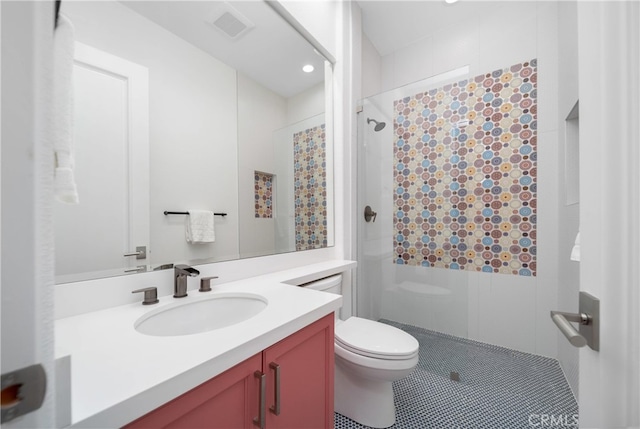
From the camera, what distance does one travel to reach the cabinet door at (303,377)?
739 millimetres

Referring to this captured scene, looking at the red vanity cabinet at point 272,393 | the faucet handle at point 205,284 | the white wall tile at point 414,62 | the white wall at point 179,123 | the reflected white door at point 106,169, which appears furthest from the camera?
the white wall tile at point 414,62

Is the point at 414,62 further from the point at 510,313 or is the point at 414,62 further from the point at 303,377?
the point at 303,377

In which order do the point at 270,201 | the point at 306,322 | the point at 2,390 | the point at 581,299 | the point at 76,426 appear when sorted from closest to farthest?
the point at 2,390 < the point at 76,426 < the point at 581,299 < the point at 306,322 < the point at 270,201

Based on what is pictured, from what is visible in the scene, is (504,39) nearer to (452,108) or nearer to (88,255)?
(452,108)

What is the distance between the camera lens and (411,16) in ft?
7.01

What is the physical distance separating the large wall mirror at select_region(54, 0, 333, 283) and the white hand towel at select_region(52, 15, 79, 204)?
705 mm

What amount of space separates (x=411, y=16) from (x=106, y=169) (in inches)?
94.2

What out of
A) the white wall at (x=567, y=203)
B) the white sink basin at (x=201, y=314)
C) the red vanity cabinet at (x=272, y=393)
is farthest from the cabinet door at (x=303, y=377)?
the white wall at (x=567, y=203)

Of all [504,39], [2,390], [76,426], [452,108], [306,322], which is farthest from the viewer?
[504,39]

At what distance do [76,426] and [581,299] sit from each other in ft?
2.85

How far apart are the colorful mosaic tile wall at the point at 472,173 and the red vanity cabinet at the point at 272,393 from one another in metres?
1.39

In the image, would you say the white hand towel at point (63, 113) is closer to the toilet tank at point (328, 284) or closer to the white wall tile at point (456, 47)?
the toilet tank at point (328, 284)

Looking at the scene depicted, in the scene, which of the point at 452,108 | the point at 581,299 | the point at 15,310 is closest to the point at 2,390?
the point at 15,310

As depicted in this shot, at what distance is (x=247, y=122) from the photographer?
4.67 feet
